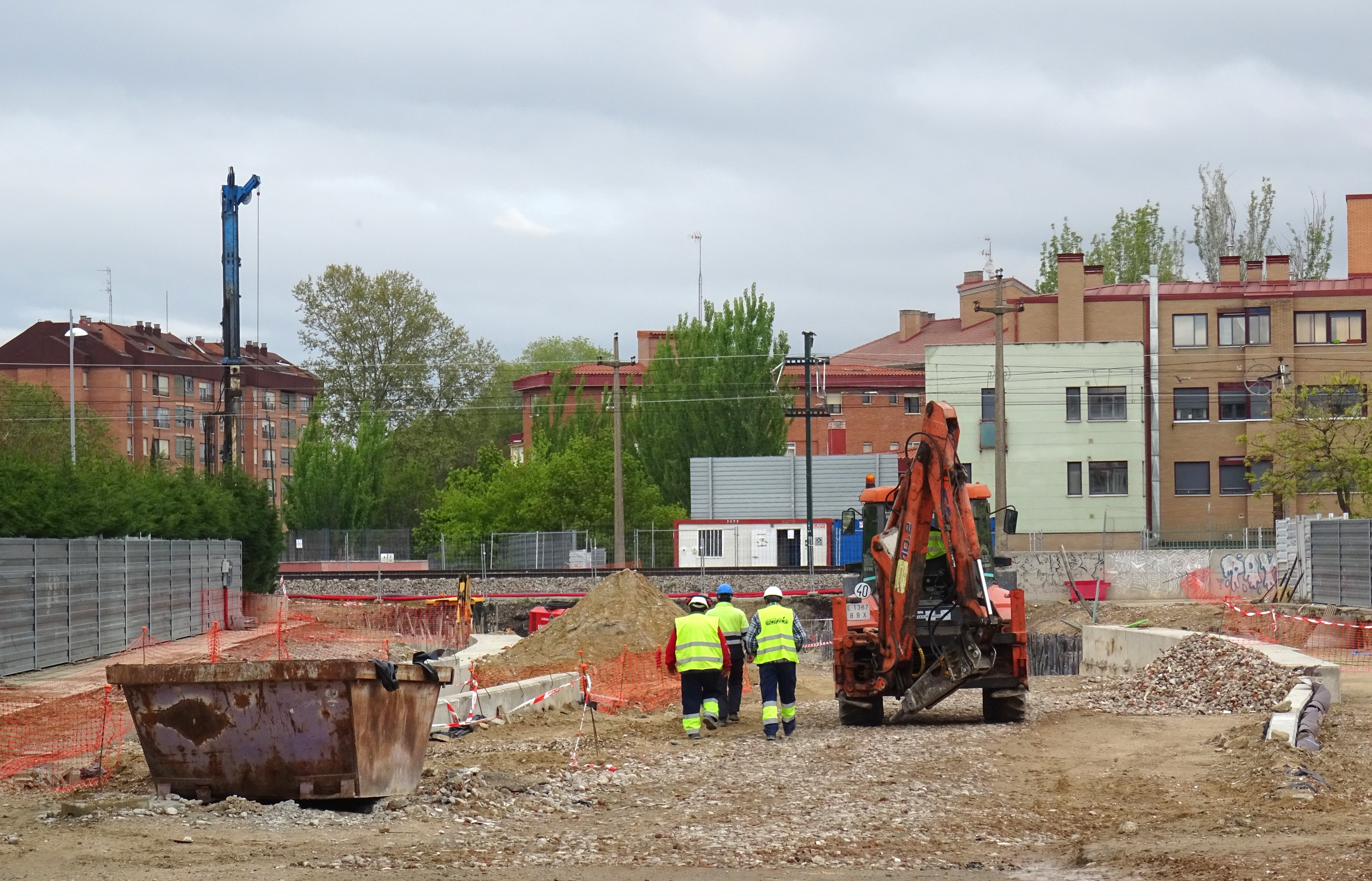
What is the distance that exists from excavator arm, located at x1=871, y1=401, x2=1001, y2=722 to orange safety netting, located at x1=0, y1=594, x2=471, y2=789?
5462 mm

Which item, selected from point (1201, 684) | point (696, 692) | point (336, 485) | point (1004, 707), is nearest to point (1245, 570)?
point (1201, 684)

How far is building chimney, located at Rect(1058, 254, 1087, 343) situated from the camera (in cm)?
6112

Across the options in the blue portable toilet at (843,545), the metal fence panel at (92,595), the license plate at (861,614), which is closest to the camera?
the license plate at (861,614)

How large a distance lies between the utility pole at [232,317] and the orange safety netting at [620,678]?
731 inches

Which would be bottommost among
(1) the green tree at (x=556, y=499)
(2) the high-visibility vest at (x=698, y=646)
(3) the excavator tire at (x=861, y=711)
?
(3) the excavator tire at (x=861, y=711)

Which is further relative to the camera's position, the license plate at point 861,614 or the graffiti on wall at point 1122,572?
the graffiti on wall at point 1122,572

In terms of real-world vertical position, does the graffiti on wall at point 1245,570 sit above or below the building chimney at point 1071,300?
below

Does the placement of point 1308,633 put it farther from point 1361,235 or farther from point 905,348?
point 905,348

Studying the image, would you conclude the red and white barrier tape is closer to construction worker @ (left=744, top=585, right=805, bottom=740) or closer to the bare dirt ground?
the bare dirt ground

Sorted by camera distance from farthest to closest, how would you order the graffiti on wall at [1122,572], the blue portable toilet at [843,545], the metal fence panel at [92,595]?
the blue portable toilet at [843,545] → the graffiti on wall at [1122,572] → the metal fence panel at [92,595]

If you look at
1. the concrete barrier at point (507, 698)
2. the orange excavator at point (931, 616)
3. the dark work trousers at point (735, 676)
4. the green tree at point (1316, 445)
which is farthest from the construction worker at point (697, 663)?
the green tree at point (1316, 445)

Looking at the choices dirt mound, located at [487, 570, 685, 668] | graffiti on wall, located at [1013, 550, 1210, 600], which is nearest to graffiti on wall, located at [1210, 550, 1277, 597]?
graffiti on wall, located at [1013, 550, 1210, 600]

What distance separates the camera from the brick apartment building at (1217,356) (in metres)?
60.1

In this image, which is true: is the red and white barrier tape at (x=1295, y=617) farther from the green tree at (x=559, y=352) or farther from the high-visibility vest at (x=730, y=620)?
the green tree at (x=559, y=352)
